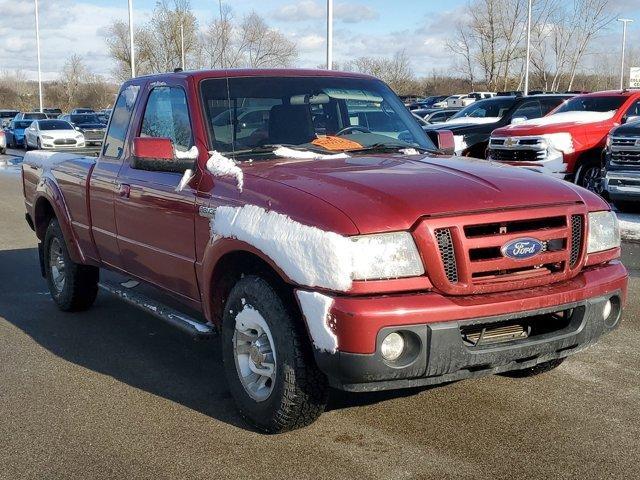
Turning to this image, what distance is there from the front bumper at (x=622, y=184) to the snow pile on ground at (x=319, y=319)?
27.7 ft

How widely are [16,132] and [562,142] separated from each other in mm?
28911

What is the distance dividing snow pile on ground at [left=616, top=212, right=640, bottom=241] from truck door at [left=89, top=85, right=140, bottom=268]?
6.39 meters

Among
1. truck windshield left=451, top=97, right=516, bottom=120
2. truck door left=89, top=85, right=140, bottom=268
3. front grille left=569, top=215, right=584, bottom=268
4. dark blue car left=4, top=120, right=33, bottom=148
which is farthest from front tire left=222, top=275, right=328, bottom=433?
dark blue car left=4, top=120, right=33, bottom=148

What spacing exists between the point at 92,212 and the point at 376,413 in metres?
2.81

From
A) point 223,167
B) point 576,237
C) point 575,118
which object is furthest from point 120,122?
point 575,118

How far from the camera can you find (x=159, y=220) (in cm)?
484

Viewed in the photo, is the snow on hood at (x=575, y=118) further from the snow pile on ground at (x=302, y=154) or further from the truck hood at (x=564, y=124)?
the snow pile on ground at (x=302, y=154)

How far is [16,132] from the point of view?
35.2 m

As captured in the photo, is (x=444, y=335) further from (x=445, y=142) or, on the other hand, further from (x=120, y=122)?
(x=120, y=122)

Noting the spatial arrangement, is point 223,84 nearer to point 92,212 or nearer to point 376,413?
point 92,212

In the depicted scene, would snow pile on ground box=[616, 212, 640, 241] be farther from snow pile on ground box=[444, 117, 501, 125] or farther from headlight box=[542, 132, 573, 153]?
snow pile on ground box=[444, 117, 501, 125]

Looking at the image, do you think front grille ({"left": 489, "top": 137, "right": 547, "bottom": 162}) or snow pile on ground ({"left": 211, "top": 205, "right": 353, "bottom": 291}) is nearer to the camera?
snow pile on ground ({"left": 211, "top": 205, "right": 353, "bottom": 291})

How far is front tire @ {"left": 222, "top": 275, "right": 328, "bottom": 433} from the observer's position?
371cm

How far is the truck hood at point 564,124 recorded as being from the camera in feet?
41.0
